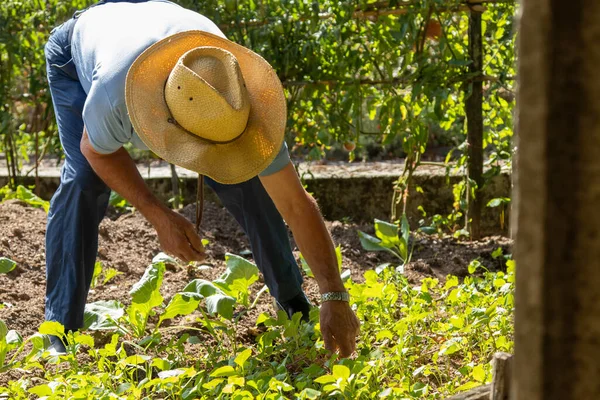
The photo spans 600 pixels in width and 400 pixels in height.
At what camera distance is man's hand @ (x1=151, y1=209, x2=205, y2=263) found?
2750 mm

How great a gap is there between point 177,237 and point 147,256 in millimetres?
1873

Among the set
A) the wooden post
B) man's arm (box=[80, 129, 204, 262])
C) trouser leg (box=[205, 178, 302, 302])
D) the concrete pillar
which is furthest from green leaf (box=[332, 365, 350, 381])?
the wooden post

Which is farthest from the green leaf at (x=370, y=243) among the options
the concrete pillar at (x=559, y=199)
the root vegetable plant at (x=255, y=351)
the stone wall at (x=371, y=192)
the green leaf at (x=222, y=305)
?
the concrete pillar at (x=559, y=199)

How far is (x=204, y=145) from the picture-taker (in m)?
2.63

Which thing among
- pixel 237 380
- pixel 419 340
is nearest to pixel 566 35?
pixel 237 380

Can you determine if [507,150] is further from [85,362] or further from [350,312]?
[85,362]

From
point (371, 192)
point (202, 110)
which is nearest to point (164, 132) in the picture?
point (202, 110)

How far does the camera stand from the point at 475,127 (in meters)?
4.67

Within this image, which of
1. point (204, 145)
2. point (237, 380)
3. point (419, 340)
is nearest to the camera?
point (237, 380)

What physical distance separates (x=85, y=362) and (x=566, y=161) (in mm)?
2315

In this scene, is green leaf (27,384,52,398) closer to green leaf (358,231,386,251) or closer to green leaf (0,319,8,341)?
green leaf (0,319,8,341)

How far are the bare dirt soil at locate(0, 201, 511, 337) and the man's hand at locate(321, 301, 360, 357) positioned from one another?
2.31 feet

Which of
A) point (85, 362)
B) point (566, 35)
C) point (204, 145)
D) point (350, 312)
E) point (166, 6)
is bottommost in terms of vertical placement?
point (85, 362)

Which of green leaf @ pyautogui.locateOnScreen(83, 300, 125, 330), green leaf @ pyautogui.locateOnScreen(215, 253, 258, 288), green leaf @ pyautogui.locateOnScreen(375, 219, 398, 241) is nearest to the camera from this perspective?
green leaf @ pyautogui.locateOnScreen(83, 300, 125, 330)
